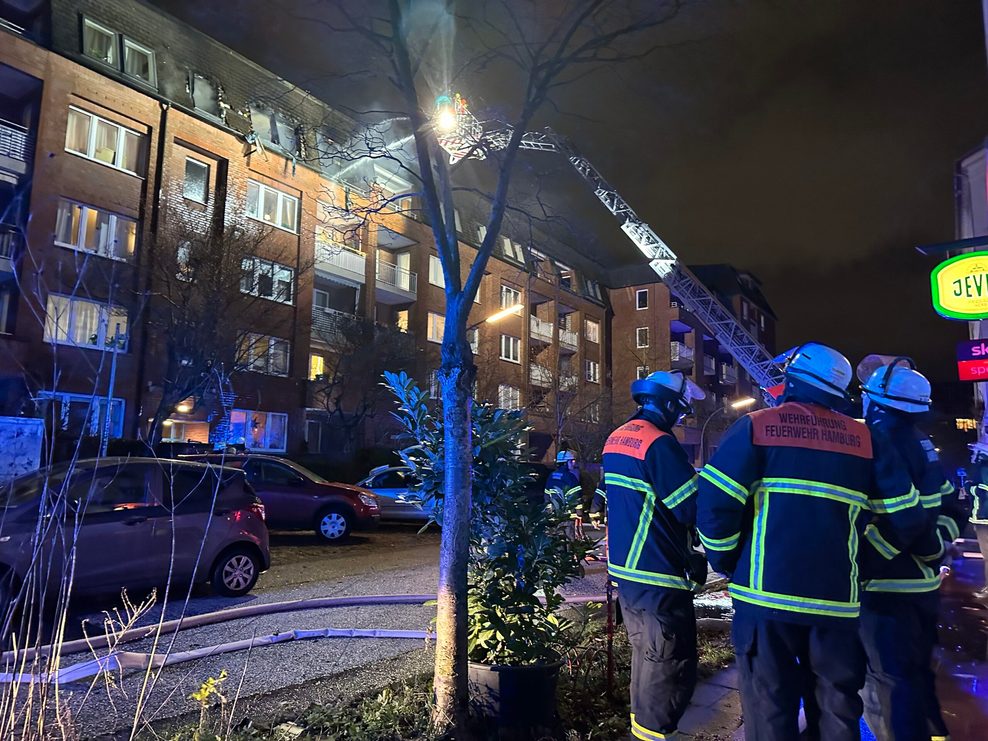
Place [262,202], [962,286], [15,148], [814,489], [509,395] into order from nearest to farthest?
[814,489] → [962,286] → [15,148] → [262,202] → [509,395]

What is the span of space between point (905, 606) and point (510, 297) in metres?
36.9

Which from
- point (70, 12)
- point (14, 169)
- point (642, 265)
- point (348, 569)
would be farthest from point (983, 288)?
point (642, 265)

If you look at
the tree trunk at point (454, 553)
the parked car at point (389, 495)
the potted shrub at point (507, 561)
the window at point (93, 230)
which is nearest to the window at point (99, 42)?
the window at point (93, 230)

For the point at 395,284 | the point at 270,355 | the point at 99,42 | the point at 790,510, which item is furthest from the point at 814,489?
the point at 395,284

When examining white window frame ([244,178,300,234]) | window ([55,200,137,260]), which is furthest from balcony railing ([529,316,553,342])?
window ([55,200,137,260])

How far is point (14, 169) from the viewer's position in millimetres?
19672

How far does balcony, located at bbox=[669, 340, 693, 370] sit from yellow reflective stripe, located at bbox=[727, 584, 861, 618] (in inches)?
1892

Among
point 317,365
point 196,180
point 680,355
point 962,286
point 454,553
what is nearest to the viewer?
point 454,553

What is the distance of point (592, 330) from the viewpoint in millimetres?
48500

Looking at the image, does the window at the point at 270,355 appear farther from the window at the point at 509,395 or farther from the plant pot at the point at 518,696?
the plant pot at the point at 518,696

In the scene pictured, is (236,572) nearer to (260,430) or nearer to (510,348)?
(260,430)

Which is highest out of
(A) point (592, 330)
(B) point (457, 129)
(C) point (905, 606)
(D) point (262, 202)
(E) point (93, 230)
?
(D) point (262, 202)

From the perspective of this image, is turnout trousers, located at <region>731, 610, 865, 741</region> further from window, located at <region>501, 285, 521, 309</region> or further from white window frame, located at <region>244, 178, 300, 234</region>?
window, located at <region>501, 285, 521, 309</region>

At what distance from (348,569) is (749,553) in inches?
338
